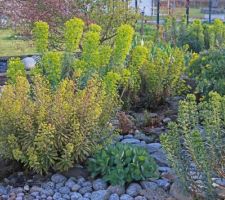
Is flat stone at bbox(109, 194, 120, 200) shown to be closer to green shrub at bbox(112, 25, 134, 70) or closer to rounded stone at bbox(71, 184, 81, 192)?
rounded stone at bbox(71, 184, 81, 192)

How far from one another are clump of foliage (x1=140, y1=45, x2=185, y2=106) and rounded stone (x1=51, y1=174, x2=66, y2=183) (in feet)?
5.82

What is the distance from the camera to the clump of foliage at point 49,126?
139 inches

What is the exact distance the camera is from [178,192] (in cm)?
331

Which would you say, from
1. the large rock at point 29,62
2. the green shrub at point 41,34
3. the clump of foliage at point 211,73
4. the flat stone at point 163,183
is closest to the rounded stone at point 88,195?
the flat stone at point 163,183

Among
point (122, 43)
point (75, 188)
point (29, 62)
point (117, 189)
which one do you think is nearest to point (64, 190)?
point (75, 188)

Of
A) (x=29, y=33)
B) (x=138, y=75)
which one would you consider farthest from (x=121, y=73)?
(x=29, y=33)

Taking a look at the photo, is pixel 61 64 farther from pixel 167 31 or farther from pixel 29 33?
pixel 167 31

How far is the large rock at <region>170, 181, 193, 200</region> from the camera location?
3.22 meters

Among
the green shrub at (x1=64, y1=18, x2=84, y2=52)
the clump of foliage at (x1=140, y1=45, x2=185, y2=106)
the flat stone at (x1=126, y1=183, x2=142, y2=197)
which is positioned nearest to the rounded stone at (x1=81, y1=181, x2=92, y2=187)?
the flat stone at (x1=126, y1=183, x2=142, y2=197)

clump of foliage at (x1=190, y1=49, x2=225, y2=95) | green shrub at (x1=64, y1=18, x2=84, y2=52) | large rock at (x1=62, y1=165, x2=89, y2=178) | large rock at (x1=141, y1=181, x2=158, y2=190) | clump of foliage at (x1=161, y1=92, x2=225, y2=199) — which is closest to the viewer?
clump of foliage at (x1=161, y1=92, x2=225, y2=199)

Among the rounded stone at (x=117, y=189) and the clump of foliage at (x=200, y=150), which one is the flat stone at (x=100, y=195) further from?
the clump of foliage at (x=200, y=150)

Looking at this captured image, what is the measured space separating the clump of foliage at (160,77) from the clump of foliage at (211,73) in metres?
0.21

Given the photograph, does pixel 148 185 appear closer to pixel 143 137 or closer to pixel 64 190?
pixel 64 190

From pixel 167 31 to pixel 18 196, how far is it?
6.38 m
